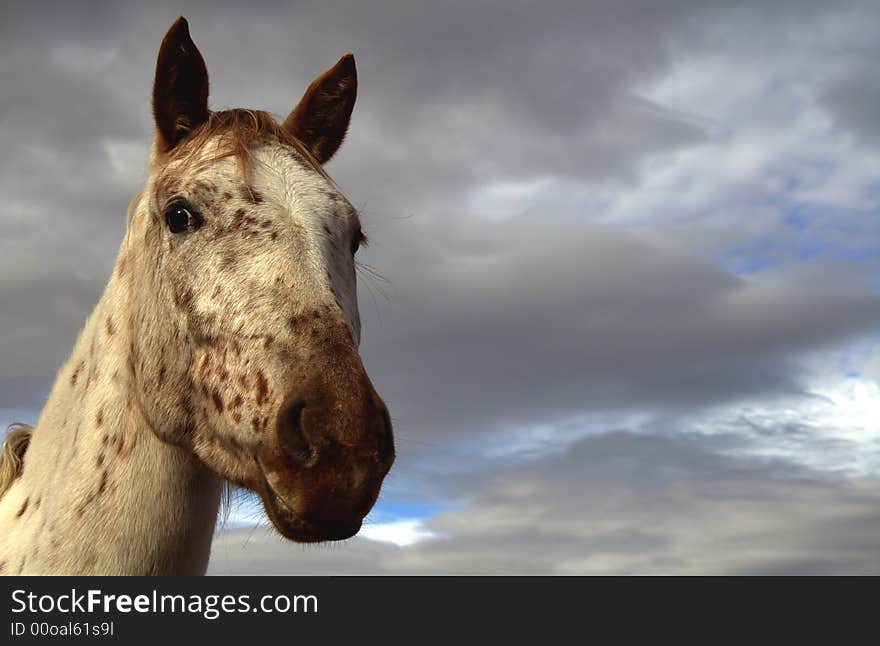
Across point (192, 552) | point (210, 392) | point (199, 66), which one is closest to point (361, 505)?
point (210, 392)

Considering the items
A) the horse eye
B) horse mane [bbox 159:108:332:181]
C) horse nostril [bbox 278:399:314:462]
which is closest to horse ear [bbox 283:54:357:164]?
horse mane [bbox 159:108:332:181]

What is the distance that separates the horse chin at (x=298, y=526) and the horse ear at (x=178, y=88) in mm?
2505

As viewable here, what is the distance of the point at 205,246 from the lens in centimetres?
436

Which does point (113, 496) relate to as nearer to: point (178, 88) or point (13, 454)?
point (13, 454)

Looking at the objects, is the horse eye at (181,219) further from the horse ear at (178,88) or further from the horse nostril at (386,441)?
the horse nostril at (386,441)

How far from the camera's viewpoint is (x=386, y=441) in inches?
136

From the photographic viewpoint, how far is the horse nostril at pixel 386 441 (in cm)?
342

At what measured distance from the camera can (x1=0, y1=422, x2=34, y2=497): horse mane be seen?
5406 millimetres

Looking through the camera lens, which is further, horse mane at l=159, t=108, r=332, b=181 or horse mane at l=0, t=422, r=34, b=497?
horse mane at l=0, t=422, r=34, b=497

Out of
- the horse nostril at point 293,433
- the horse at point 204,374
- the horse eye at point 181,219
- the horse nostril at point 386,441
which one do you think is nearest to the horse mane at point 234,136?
the horse at point 204,374

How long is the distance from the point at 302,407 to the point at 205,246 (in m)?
1.32

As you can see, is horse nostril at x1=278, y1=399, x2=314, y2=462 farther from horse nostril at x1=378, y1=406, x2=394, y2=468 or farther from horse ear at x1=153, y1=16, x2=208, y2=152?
horse ear at x1=153, y1=16, x2=208, y2=152

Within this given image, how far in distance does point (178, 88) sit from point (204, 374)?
6.40 ft

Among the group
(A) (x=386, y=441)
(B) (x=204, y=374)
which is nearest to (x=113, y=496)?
(B) (x=204, y=374)
